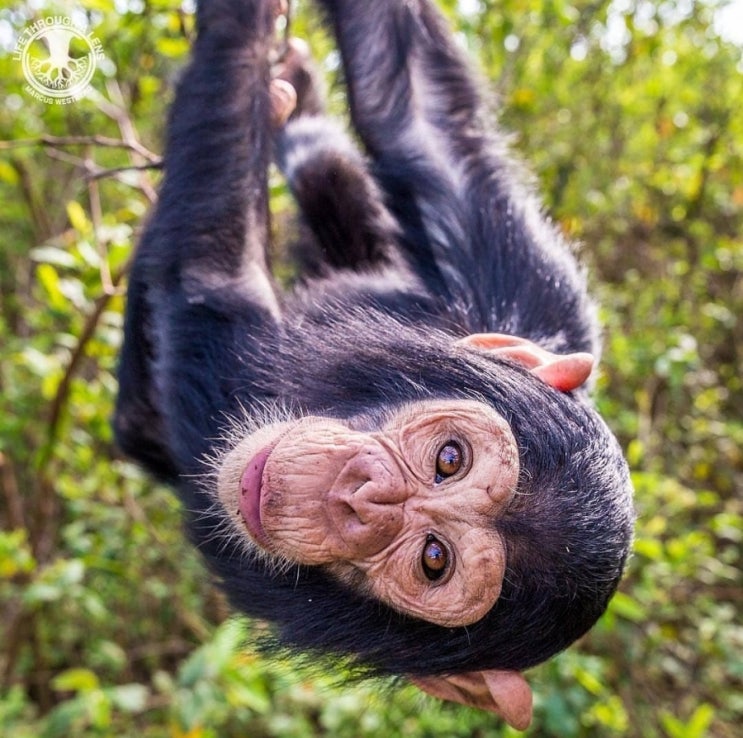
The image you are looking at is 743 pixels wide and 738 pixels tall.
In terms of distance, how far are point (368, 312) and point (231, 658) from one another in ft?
5.64

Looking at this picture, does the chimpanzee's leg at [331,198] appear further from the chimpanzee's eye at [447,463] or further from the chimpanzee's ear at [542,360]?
the chimpanzee's eye at [447,463]

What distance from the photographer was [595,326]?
11.5ft

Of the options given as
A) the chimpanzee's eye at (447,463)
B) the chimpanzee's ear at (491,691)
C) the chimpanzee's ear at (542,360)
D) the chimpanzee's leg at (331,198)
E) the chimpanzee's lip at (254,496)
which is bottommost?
the chimpanzee's ear at (491,691)

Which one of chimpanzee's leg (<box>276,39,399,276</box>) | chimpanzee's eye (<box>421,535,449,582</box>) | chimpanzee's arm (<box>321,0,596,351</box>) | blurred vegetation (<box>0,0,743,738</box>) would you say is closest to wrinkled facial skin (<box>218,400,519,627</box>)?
chimpanzee's eye (<box>421,535,449,582</box>)

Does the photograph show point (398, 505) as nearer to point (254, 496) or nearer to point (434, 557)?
point (434, 557)

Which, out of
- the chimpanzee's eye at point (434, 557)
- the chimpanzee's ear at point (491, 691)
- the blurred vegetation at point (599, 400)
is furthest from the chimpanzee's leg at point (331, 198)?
the chimpanzee's ear at point (491, 691)

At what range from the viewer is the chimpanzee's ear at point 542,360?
2457mm

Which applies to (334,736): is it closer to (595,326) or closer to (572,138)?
(595,326)

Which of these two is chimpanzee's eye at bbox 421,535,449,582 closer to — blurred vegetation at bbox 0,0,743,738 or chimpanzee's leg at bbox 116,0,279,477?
blurred vegetation at bbox 0,0,743,738

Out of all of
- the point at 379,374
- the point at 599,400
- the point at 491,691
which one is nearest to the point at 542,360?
the point at 379,374

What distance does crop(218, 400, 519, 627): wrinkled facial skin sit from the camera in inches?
84.2

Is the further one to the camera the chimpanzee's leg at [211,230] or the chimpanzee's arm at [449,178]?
the chimpanzee's arm at [449,178]

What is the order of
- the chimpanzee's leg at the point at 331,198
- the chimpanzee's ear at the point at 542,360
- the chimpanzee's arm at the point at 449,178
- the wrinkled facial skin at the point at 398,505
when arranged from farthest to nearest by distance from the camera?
the chimpanzee's leg at the point at 331,198 → the chimpanzee's arm at the point at 449,178 → the chimpanzee's ear at the point at 542,360 → the wrinkled facial skin at the point at 398,505

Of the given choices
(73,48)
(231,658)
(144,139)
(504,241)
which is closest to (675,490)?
(504,241)
